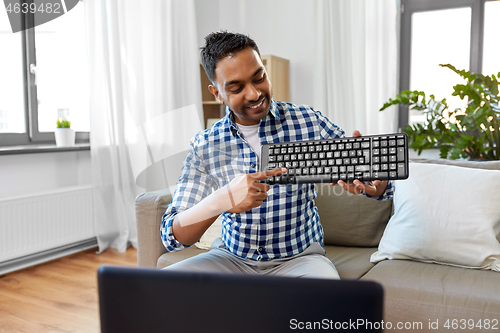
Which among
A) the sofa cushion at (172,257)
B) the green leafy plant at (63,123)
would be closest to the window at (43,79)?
the green leafy plant at (63,123)

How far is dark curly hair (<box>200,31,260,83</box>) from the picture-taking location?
3.76 ft

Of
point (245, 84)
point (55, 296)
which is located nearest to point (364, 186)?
point (245, 84)

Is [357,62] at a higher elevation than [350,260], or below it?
higher

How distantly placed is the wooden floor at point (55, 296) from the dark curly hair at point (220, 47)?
1126 mm

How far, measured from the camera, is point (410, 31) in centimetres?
302

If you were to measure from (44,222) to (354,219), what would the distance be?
1859mm

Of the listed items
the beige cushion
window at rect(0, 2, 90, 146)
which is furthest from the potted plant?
the beige cushion

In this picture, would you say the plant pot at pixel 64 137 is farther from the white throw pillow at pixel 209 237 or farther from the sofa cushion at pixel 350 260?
the sofa cushion at pixel 350 260

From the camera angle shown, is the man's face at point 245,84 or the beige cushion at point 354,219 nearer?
the man's face at point 245,84

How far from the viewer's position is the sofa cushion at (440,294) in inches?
44.7

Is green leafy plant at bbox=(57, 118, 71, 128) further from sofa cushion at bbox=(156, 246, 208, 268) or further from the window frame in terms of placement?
the window frame

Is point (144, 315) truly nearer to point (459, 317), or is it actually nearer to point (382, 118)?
point (459, 317)

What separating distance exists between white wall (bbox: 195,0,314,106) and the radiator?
175 centimetres

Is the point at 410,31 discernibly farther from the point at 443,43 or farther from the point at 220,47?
the point at 220,47
